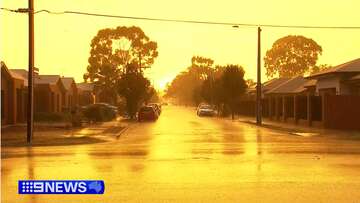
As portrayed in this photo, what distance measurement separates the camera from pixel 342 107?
3812cm

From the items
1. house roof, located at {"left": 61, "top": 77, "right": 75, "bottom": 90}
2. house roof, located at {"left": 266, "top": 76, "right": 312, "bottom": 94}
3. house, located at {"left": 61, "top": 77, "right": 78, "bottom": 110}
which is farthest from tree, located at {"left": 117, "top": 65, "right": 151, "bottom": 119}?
house roof, located at {"left": 266, "top": 76, "right": 312, "bottom": 94}

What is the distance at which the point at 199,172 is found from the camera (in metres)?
14.8

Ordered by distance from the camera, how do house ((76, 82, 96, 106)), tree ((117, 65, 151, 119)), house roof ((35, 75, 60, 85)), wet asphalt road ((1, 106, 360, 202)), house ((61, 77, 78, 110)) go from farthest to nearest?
1. house ((76, 82, 96, 106))
2. house ((61, 77, 78, 110))
3. tree ((117, 65, 151, 119))
4. house roof ((35, 75, 60, 85))
5. wet asphalt road ((1, 106, 360, 202))

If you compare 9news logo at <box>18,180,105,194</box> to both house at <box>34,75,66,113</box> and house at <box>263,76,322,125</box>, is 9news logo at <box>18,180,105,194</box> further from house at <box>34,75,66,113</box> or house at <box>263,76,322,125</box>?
house at <box>34,75,66,113</box>

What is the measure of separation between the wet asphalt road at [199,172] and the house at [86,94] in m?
67.7

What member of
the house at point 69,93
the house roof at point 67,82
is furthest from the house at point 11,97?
the house roof at point 67,82

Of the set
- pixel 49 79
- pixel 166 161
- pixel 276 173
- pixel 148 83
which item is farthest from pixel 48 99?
pixel 276 173

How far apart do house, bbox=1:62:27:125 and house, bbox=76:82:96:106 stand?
4189cm

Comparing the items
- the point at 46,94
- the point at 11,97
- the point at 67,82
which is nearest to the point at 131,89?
the point at 46,94

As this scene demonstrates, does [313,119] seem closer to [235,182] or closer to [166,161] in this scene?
[166,161]

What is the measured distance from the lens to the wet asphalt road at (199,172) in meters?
11.2

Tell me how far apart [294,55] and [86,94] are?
46940 millimetres

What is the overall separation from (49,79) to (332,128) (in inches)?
1346

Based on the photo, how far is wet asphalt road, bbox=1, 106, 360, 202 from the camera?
11.2 meters
